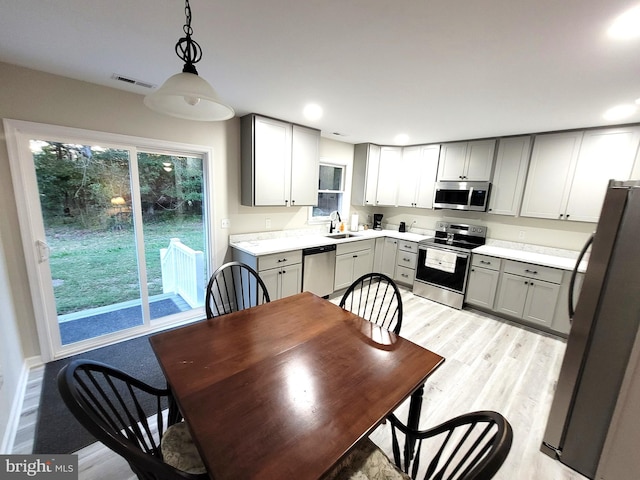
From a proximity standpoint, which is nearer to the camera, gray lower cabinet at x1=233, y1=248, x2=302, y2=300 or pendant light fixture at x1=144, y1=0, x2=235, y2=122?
pendant light fixture at x1=144, y1=0, x2=235, y2=122

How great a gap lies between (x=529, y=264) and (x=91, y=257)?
4707 millimetres

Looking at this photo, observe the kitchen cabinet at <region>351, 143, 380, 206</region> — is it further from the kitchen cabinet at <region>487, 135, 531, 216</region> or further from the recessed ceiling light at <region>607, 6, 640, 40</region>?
the recessed ceiling light at <region>607, 6, 640, 40</region>

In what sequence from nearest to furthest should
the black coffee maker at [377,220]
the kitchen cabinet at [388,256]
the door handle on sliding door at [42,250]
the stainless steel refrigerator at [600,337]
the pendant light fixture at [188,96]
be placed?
the pendant light fixture at [188,96] < the stainless steel refrigerator at [600,337] < the door handle on sliding door at [42,250] < the kitchen cabinet at [388,256] < the black coffee maker at [377,220]

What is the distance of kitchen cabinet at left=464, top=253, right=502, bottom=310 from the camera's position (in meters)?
3.37

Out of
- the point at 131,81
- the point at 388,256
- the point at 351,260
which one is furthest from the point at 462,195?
the point at 131,81

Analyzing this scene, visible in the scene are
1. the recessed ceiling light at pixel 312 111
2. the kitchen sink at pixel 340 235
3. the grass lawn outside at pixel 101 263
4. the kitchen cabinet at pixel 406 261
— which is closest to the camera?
the grass lawn outside at pixel 101 263

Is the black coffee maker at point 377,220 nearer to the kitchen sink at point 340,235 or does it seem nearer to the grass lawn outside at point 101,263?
the kitchen sink at point 340,235

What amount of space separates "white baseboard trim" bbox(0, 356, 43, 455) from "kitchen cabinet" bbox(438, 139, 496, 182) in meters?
5.00

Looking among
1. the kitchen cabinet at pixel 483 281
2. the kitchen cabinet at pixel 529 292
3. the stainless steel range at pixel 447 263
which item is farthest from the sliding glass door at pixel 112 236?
the kitchen cabinet at pixel 529 292

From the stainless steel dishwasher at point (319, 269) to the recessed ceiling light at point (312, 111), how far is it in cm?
157

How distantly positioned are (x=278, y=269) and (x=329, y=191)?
192 cm

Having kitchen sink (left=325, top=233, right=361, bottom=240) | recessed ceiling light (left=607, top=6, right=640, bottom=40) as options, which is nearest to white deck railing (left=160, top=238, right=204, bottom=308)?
kitchen sink (left=325, top=233, right=361, bottom=240)

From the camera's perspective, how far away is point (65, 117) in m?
2.16

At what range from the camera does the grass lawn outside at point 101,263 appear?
7.76ft
